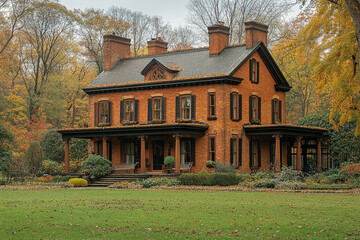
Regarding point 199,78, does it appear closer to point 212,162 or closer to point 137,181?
point 212,162

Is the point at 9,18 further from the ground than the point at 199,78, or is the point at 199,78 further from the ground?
the point at 9,18

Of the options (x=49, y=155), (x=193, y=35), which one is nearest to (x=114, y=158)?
(x=49, y=155)

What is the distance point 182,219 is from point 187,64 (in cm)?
2505

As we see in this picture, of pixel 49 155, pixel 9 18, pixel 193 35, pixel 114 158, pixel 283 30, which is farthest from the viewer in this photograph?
pixel 193 35

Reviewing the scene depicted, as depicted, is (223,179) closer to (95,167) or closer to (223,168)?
(223,168)

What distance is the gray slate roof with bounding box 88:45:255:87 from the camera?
37969 mm

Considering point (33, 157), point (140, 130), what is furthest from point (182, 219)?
point (33, 157)

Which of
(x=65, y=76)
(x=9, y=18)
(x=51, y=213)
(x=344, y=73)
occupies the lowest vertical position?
(x=51, y=213)

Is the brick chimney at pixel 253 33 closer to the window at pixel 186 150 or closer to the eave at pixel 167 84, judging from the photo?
the eave at pixel 167 84

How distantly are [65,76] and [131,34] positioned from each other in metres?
8.66

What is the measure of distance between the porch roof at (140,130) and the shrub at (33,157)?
2.13 metres

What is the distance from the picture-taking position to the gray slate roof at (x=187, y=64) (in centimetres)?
3797

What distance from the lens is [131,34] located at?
6300cm

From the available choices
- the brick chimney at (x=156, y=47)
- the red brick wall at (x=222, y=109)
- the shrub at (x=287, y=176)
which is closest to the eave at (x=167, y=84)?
the red brick wall at (x=222, y=109)
